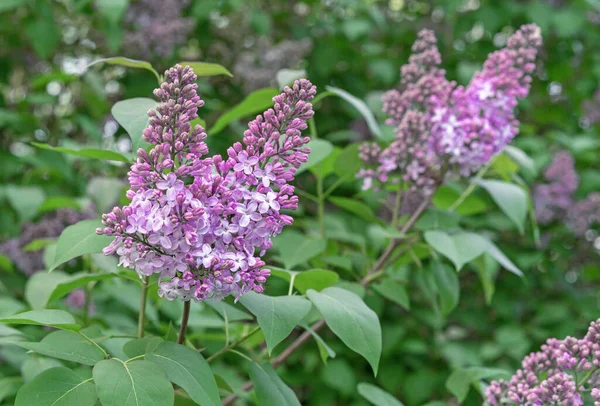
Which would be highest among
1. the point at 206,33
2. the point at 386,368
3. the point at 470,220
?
the point at 206,33

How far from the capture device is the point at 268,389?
1.24m

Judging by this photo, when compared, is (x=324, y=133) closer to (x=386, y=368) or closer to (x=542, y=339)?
(x=386, y=368)

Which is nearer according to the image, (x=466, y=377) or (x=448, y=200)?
(x=466, y=377)

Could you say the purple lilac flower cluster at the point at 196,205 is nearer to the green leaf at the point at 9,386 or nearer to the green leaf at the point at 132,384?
the green leaf at the point at 132,384

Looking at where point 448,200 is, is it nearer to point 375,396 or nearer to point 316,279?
point 375,396

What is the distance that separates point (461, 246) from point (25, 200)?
1718 mm

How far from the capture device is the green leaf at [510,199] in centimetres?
196

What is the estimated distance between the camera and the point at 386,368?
11.3 ft

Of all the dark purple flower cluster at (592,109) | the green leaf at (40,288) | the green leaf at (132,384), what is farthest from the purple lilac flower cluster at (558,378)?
the dark purple flower cluster at (592,109)

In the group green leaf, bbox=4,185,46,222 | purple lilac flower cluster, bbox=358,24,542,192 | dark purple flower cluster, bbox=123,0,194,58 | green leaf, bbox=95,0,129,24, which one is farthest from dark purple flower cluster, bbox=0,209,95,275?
purple lilac flower cluster, bbox=358,24,542,192

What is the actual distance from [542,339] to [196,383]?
8.88ft

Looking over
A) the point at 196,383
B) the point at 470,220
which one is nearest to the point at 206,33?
the point at 470,220

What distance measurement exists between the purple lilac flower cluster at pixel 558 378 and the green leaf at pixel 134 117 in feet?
2.82

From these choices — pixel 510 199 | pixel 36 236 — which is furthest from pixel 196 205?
pixel 36 236
